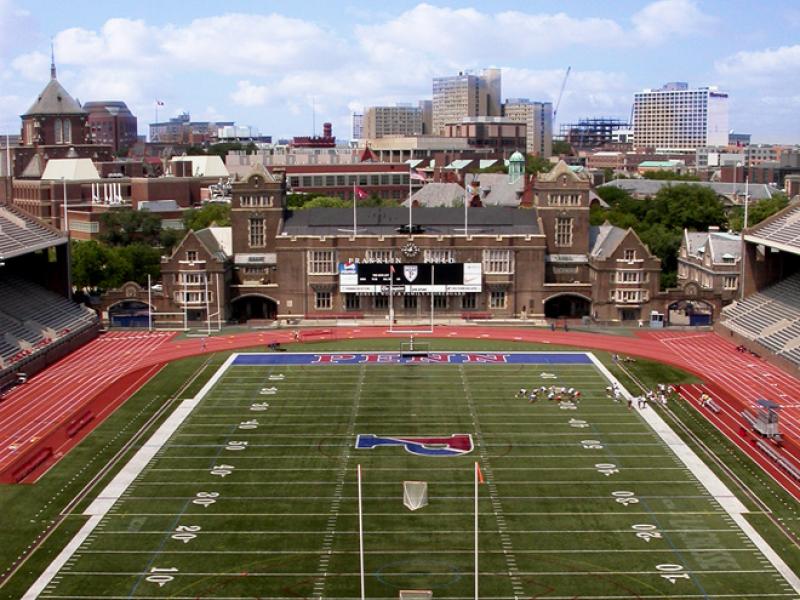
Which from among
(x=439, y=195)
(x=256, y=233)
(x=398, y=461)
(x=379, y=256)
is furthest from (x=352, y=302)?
(x=439, y=195)

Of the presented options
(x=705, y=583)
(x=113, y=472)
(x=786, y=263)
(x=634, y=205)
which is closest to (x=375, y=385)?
(x=113, y=472)

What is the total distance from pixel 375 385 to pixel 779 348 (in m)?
28.2

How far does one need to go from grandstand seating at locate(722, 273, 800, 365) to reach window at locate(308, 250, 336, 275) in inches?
1259

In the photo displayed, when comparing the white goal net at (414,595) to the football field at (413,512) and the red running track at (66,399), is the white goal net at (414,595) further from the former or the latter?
the red running track at (66,399)

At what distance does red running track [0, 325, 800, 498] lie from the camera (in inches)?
2479

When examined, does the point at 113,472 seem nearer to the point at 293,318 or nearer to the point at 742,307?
the point at 293,318

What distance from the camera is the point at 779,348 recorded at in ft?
252

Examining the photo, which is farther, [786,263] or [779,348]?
[786,263]

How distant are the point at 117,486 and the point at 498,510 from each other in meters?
16.7

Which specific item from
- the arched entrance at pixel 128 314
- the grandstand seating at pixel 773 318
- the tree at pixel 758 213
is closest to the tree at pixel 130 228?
the arched entrance at pixel 128 314

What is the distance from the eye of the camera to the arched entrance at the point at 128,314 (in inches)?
3656

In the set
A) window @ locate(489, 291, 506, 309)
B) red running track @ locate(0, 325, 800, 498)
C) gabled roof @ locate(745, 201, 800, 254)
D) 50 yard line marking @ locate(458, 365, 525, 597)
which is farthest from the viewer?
window @ locate(489, 291, 506, 309)

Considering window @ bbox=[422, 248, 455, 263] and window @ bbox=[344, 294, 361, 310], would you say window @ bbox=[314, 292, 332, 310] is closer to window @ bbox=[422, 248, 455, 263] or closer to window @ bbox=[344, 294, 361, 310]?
window @ bbox=[344, 294, 361, 310]

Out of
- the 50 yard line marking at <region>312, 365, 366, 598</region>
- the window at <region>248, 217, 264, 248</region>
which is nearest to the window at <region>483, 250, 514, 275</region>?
the window at <region>248, 217, 264, 248</region>
